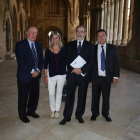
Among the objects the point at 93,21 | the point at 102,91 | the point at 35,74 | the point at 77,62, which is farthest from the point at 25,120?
the point at 93,21

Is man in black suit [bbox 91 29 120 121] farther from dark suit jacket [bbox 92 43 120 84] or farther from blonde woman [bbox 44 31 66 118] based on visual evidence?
blonde woman [bbox 44 31 66 118]

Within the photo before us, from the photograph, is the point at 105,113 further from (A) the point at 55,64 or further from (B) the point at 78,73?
(A) the point at 55,64

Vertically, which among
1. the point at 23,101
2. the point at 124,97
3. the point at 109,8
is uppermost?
the point at 109,8

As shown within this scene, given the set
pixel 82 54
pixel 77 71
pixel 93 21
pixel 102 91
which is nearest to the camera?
pixel 77 71

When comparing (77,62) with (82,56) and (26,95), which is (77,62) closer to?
(82,56)

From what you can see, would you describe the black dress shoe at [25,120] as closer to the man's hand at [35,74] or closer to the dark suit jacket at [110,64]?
the man's hand at [35,74]

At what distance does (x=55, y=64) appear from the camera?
3283 millimetres

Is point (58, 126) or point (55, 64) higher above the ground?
point (55, 64)

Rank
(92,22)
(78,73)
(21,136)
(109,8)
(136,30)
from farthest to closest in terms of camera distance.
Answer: (92,22)
(109,8)
(136,30)
(78,73)
(21,136)

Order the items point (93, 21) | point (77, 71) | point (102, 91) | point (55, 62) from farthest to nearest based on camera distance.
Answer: point (93, 21) → point (102, 91) → point (55, 62) → point (77, 71)

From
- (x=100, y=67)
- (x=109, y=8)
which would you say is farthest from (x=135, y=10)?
(x=100, y=67)

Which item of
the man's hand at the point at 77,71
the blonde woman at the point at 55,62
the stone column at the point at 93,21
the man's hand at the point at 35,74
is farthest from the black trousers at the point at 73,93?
the stone column at the point at 93,21

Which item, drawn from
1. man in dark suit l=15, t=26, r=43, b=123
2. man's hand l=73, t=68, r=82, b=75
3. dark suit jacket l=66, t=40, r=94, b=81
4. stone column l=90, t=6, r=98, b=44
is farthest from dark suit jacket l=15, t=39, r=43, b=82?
stone column l=90, t=6, r=98, b=44

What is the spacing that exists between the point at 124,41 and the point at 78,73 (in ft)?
33.6
